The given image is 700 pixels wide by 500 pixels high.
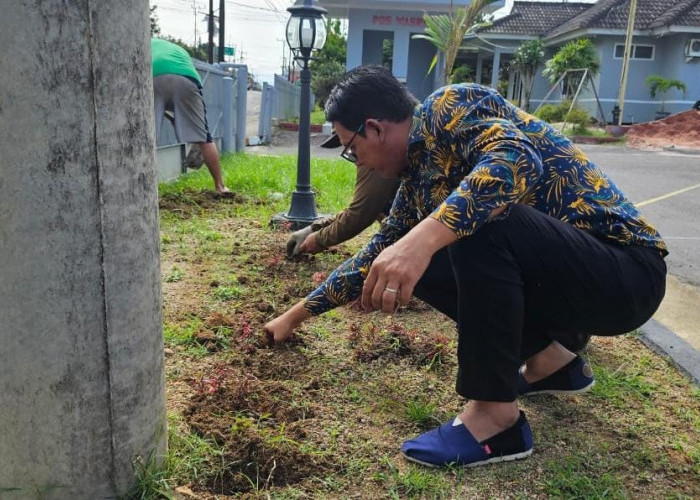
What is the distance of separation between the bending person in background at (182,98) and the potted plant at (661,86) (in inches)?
812

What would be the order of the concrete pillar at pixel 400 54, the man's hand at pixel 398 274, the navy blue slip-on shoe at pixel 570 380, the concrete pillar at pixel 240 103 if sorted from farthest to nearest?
the concrete pillar at pixel 400 54 → the concrete pillar at pixel 240 103 → the navy blue slip-on shoe at pixel 570 380 → the man's hand at pixel 398 274

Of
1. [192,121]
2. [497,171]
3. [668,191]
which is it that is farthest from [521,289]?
[668,191]

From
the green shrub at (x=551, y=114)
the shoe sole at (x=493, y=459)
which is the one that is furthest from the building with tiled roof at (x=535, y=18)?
the shoe sole at (x=493, y=459)

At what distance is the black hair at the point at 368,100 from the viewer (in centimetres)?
197

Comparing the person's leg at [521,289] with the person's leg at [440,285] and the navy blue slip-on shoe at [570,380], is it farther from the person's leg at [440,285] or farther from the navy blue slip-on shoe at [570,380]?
the navy blue slip-on shoe at [570,380]

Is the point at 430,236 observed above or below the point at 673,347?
above

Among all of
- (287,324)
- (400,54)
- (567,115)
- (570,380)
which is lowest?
(570,380)

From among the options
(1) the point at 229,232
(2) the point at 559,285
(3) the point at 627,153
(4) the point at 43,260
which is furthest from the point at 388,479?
(3) the point at 627,153

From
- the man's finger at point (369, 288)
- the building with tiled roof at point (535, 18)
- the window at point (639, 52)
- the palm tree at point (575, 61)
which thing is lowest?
the man's finger at point (369, 288)

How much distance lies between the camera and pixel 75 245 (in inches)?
57.6

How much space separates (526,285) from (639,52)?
26307 millimetres

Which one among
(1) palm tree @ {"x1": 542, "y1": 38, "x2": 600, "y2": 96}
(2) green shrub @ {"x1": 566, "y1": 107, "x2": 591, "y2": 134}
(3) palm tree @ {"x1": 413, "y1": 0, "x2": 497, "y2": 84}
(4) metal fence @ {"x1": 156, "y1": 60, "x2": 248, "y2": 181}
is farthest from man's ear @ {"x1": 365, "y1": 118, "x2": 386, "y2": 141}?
(1) palm tree @ {"x1": 542, "y1": 38, "x2": 600, "y2": 96}

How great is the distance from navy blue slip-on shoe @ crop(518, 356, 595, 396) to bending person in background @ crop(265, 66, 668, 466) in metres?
0.35

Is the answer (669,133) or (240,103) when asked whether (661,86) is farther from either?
(240,103)
